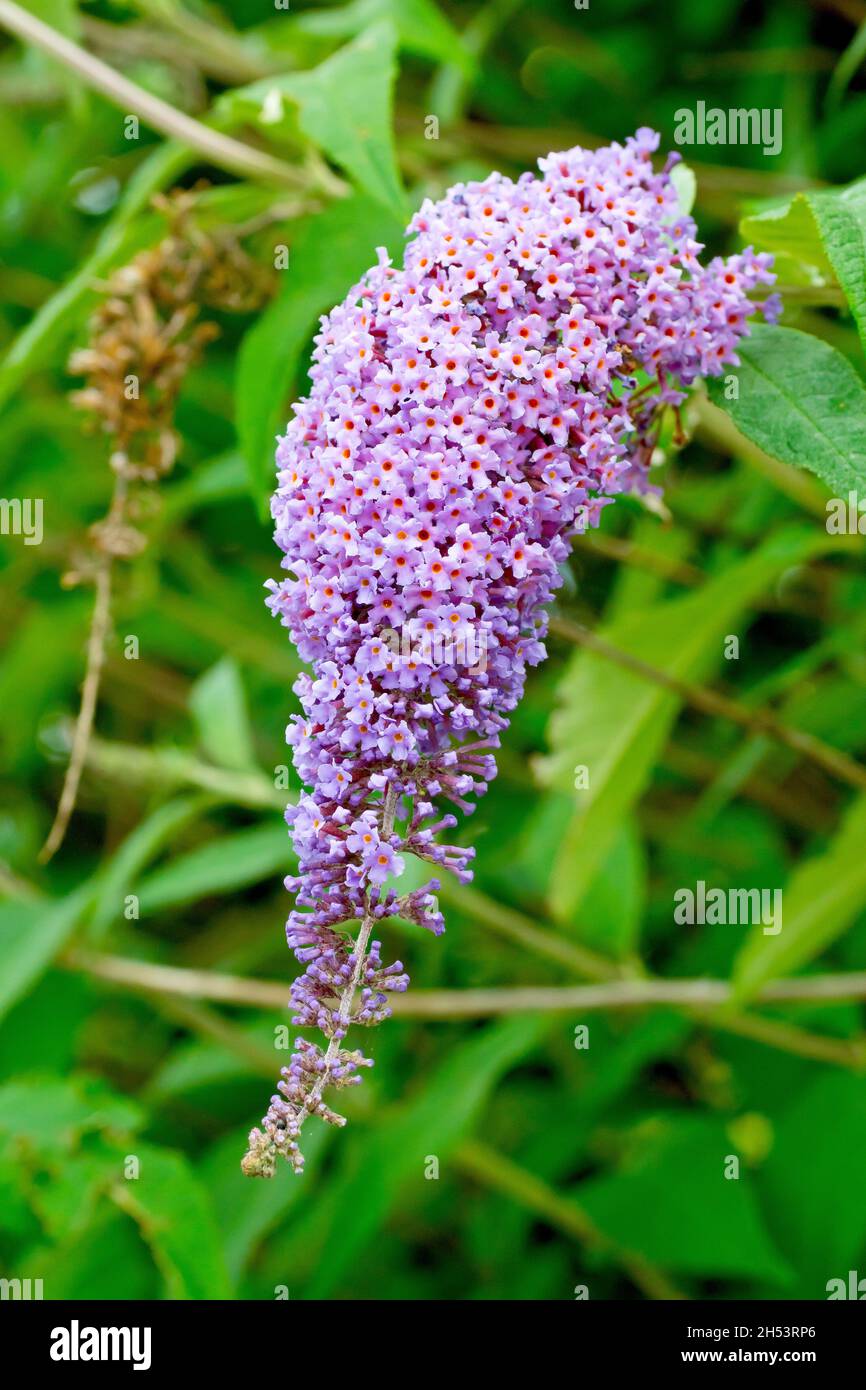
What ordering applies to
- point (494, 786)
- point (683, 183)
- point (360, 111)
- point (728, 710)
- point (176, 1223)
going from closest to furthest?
point (683, 183)
point (360, 111)
point (176, 1223)
point (728, 710)
point (494, 786)

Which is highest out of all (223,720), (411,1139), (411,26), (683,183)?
(411,26)

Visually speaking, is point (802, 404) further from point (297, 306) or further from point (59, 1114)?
point (59, 1114)

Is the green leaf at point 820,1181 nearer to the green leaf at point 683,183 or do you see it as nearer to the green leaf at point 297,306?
the green leaf at point 297,306

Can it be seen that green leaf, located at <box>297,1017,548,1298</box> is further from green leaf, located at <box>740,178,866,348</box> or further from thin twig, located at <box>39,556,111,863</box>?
green leaf, located at <box>740,178,866,348</box>

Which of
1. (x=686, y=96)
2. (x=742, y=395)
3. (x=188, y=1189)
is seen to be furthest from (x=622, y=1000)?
(x=686, y=96)

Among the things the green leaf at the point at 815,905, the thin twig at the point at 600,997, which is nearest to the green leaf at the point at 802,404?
the green leaf at the point at 815,905

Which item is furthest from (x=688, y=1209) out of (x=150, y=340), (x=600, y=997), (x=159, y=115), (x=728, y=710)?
(x=159, y=115)
